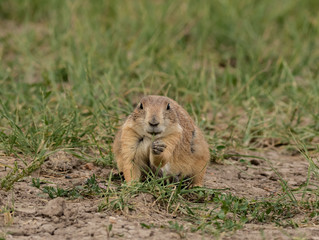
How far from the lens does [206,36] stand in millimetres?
7871

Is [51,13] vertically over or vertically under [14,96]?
over

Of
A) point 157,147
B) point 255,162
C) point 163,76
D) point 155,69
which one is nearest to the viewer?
point 157,147

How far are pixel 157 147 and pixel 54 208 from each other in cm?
82

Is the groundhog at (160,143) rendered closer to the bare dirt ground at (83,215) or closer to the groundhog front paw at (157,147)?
the groundhog front paw at (157,147)

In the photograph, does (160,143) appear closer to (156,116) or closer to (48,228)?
(156,116)

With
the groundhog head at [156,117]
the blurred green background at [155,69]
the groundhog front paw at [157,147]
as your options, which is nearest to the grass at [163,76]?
the blurred green background at [155,69]

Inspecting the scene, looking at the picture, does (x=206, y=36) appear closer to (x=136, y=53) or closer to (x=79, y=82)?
(x=136, y=53)

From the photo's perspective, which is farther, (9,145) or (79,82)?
(79,82)

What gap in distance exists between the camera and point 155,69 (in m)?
6.93

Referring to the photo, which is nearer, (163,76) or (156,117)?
(156,117)

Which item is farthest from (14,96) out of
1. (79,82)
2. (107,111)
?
(107,111)

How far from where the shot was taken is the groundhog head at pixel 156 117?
13.5 feet

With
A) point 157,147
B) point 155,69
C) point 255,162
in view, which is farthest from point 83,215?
point 155,69

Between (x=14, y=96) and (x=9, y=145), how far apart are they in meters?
1.30
